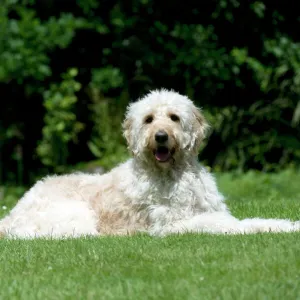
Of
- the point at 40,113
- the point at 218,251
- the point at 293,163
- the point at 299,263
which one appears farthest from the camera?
the point at 40,113

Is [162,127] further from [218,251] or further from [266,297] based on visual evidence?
[266,297]

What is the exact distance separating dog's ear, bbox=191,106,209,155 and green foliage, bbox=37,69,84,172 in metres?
8.23

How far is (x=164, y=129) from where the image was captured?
300 inches

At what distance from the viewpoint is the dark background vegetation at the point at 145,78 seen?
1588cm

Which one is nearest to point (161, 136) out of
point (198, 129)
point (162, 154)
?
point (162, 154)

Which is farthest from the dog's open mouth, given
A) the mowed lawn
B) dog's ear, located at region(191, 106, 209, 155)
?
the mowed lawn

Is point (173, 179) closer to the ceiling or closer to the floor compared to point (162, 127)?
closer to the floor

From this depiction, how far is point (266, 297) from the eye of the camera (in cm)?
521

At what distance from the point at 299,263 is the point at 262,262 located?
0.25 metres

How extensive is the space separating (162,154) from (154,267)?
1.85 metres

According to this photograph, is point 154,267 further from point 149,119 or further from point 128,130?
point 128,130

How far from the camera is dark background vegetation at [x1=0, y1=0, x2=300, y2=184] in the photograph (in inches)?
625

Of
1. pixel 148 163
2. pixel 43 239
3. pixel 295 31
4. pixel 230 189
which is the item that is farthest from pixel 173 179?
pixel 295 31

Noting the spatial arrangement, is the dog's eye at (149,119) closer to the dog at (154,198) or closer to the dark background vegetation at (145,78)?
the dog at (154,198)
